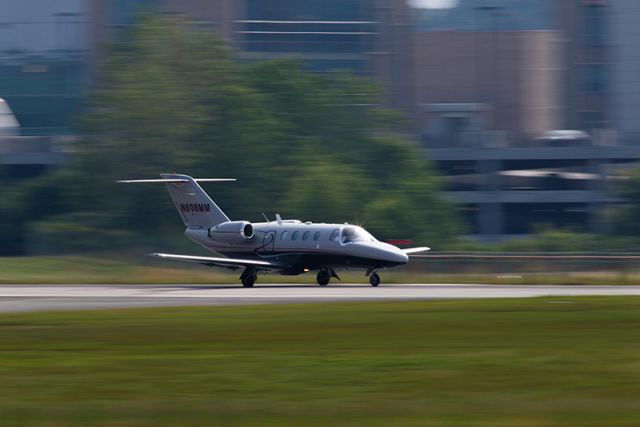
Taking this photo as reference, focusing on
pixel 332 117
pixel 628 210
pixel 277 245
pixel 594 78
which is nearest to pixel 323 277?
pixel 277 245

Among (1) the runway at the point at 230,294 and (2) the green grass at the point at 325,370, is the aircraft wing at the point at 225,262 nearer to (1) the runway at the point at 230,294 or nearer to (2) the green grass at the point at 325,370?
(1) the runway at the point at 230,294

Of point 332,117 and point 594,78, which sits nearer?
point 332,117

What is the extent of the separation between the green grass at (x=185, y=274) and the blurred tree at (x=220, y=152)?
579 inches

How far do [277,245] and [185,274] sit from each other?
23.5ft

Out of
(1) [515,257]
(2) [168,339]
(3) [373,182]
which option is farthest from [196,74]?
(2) [168,339]

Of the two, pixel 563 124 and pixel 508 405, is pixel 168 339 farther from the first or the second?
pixel 563 124

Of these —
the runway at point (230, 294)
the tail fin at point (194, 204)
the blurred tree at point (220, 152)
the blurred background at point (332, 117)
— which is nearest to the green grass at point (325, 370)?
the runway at point (230, 294)

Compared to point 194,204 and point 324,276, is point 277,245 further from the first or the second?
point 194,204

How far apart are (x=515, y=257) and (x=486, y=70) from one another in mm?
77742

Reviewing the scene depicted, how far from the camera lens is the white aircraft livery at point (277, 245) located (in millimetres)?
40031

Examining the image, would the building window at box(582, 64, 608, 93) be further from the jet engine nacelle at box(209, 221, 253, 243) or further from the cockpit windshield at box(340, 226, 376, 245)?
the cockpit windshield at box(340, 226, 376, 245)

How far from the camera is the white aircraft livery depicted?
4003 centimetres

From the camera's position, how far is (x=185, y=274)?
47844 mm

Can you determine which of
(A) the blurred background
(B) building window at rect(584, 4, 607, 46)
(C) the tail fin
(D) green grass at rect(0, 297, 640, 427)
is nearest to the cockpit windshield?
(C) the tail fin
